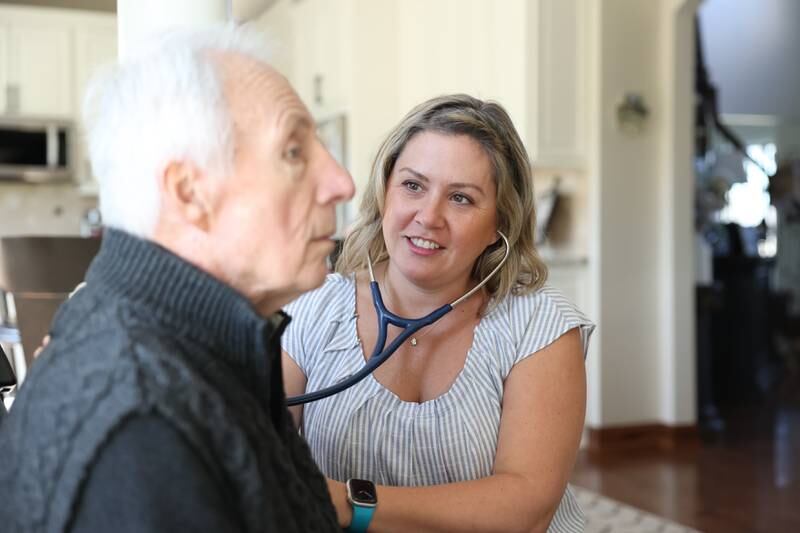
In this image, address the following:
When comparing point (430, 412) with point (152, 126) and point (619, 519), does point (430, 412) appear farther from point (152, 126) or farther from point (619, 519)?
point (619, 519)

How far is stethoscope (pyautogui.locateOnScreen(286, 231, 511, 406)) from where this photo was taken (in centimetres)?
126

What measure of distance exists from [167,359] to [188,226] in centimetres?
13

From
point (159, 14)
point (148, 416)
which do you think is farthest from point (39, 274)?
point (148, 416)

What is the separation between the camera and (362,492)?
112cm

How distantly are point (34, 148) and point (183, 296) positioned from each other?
20.8ft

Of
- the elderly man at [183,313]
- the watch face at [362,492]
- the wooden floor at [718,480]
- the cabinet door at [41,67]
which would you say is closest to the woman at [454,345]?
the watch face at [362,492]

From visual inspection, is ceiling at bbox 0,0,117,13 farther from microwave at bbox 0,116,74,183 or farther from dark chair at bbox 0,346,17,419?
dark chair at bbox 0,346,17,419

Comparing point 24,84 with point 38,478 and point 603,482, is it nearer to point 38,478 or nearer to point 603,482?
point 603,482

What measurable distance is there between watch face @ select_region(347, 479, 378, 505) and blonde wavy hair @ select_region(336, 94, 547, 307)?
44cm

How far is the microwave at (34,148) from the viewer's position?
6.37 m

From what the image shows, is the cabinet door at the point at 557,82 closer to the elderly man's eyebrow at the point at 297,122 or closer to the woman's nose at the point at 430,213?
the woman's nose at the point at 430,213

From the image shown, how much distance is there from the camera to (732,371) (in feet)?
17.8

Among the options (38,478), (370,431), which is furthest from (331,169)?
(370,431)

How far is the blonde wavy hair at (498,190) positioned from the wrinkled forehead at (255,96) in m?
0.69
